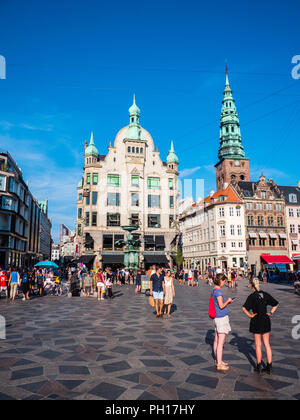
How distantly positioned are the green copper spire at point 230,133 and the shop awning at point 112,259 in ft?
152

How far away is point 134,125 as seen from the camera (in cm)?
4941

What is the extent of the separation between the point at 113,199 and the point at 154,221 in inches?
281

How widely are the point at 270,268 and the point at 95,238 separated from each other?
2703cm

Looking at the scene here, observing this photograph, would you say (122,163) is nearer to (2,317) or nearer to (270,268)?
(270,268)

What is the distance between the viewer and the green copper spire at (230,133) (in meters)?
79.6

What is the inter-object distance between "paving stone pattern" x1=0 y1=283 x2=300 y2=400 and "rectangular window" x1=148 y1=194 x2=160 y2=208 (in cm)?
3729

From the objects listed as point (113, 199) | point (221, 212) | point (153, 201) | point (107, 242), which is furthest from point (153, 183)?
point (221, 212)

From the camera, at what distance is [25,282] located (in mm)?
18516

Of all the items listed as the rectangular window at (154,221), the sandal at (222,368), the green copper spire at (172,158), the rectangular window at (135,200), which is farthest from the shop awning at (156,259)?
Result: the sandal at (222,368)

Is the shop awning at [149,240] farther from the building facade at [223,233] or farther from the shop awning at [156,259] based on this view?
the building facade at [223,233]

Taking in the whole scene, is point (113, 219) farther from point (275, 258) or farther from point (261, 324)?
point (261, 324)

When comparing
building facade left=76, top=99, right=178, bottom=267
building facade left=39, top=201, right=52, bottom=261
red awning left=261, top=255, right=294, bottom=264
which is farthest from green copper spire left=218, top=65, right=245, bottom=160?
building facade left=39, top=201, right=52, bottom=261

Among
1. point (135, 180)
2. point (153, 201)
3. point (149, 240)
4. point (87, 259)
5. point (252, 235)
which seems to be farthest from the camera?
point (252, 235)

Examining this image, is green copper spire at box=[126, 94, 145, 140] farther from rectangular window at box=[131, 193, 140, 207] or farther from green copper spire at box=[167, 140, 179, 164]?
rectangular window at box=[131, 193, 140, 207]
